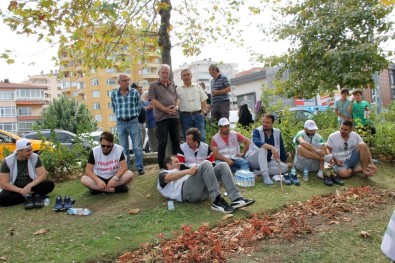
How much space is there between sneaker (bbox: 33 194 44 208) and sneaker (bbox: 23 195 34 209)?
0.05 m

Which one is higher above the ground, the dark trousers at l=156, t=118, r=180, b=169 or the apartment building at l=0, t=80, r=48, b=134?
the apartment building at l=0, t=80, r=48, b=134

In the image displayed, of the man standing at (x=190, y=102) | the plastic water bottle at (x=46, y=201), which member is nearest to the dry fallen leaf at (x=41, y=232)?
the plastic water bottle at (x=46, y=201)

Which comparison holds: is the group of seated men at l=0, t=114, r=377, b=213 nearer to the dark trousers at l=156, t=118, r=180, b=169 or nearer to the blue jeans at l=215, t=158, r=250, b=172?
the blue jeans at l=215, t=158, r=250, b=172

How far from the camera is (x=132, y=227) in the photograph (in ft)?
17.4

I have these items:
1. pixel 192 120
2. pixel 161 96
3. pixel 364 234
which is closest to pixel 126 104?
pixel 161 96

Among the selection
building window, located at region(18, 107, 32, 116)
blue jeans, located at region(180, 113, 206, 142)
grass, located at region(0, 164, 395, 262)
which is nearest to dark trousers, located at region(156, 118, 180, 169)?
blue jeans, located at region(180, 113, 206, 142)

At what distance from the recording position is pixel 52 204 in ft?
21.9

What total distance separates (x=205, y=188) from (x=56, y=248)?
93.0 inches

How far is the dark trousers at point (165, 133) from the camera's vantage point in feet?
24.4

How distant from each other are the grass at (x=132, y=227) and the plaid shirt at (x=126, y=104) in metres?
1.26

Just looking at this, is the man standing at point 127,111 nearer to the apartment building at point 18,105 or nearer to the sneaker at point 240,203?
the sneaker at point 240,203

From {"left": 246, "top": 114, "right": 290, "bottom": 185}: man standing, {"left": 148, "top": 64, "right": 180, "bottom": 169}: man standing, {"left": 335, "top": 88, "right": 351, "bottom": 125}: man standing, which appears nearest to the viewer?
{"left": 148, "top": 64, "right": 180, "bottom": 169}: man standing

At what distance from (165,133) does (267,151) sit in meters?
1.97

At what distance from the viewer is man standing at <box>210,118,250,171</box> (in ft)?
25.2
